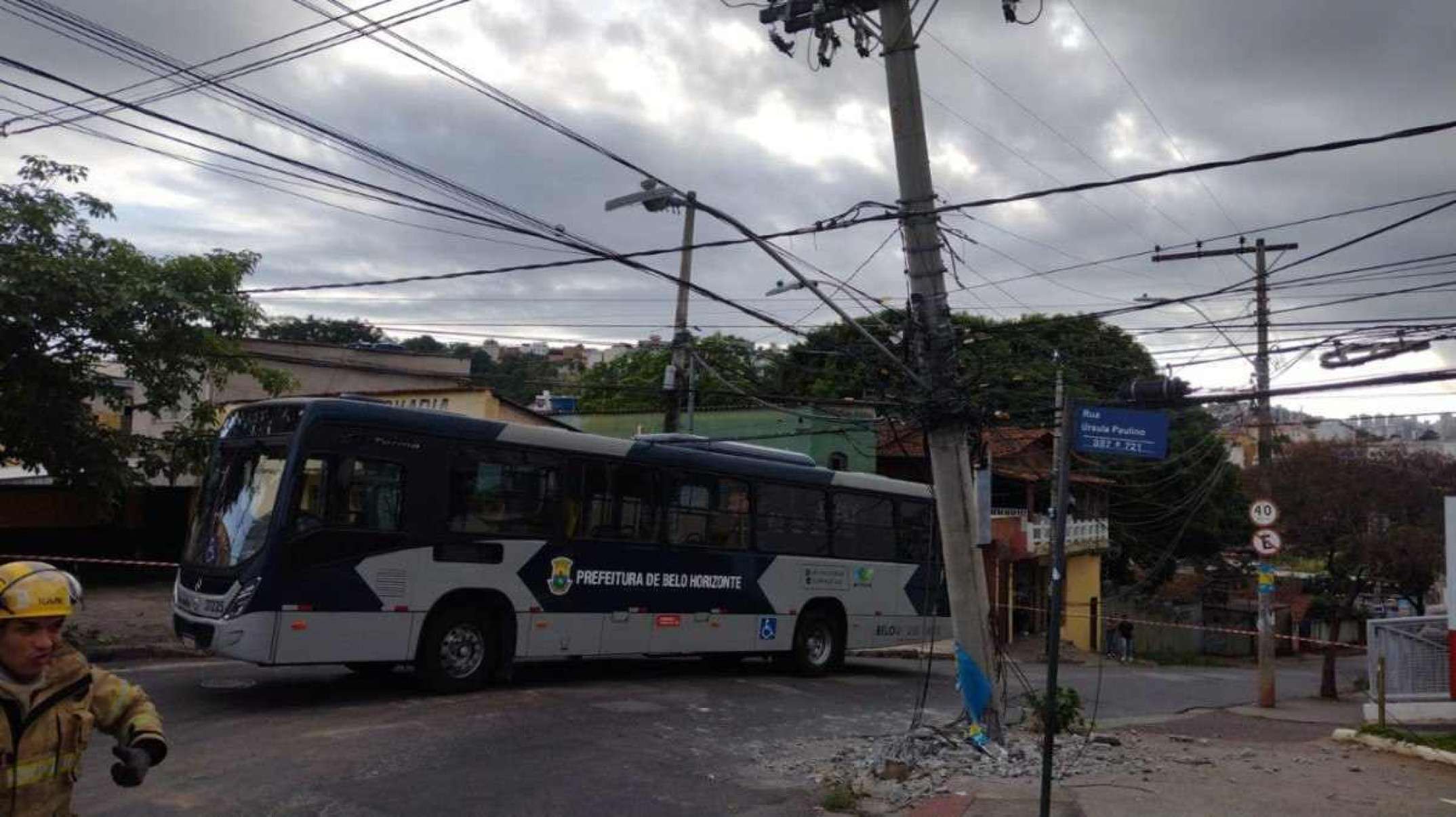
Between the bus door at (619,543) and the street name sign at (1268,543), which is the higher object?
the street name sign at (1268,543)

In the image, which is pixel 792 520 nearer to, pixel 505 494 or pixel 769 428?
pixel 505 494

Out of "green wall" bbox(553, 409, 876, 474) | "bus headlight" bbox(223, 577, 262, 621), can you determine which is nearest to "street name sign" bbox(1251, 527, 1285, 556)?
"green wall" bbox(553, 409, 876, 474)

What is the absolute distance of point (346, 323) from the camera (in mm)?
56094

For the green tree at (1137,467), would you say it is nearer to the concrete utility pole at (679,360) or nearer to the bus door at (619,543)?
the concrete utility pole at (679,360)

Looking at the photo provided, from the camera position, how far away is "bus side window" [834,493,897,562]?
55.5 ft

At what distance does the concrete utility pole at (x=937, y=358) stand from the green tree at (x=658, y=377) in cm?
1772

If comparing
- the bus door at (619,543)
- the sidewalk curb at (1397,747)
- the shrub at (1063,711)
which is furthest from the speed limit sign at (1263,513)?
the bus door at (619,543)

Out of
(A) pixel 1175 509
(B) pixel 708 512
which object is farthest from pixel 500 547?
(A) pixel 1175 509

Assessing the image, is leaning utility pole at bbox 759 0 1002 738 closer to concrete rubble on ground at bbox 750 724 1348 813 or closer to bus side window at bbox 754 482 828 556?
concrete rubble on ground at bbox 750 724 1348 813

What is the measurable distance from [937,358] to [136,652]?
11.0m

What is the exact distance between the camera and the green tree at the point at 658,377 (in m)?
34.3

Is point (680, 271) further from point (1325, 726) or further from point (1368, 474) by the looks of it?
point (1368, 474)

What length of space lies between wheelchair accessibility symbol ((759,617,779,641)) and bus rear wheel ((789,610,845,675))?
17.7 inches

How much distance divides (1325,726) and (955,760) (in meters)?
8.69
